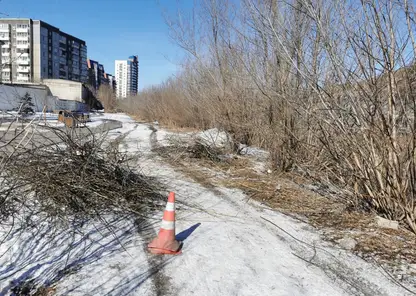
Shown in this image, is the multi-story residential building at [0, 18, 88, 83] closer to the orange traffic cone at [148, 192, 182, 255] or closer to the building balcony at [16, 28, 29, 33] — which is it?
the building balcony at [16, 28, 29, 33]

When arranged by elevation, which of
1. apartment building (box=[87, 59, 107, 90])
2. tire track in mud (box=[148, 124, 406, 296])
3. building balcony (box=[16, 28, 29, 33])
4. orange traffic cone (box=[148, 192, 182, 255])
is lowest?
tire track in mud (box=[148, 124, 406, 296])

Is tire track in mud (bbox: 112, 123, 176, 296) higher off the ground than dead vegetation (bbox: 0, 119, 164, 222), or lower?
lower

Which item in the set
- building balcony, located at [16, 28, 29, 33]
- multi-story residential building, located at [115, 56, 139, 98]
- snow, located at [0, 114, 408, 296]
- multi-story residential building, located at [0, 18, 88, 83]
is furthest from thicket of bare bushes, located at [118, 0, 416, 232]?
multi-story residential building, located at [115, 56, 139, 98]

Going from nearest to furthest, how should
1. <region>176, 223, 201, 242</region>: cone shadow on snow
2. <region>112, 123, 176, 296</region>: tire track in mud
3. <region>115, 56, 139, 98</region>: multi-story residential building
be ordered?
<region>112, 123, 176, 296</region>: tire track in mud < <region>176, 223, 201, 242</region>: cone shadow on snow < <region>115, 56, 139, 98</region>: multi-story residential building

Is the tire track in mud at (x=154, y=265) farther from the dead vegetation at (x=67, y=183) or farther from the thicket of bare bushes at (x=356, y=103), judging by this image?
the thicket of bare bushes at (x=356, y=103)

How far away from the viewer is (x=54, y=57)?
7625 cm

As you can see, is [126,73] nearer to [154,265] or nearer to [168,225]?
[168,225]

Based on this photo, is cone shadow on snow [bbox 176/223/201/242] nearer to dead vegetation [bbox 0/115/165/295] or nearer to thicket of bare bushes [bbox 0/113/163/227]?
dead vegetation [bbox 0/115/165/295]

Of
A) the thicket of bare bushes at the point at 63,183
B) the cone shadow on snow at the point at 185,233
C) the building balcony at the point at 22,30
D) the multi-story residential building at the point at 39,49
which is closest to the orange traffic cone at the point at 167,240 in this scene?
the cone shadow on snow at the point at 185,233

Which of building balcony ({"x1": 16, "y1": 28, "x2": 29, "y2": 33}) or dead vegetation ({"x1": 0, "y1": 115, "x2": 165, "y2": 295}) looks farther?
building balcony ({"x1": 16, "y1": 28, "x2": 29, "y2": 33})

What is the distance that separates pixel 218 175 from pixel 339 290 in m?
4.51

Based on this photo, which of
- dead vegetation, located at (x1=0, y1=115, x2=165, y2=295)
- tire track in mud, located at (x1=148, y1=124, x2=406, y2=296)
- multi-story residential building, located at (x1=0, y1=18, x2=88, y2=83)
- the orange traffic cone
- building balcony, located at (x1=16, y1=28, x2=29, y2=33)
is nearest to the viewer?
tire track in mud, located at (x1=148, y1=124, x2=406, y2=296)

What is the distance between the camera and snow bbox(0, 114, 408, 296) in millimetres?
2439

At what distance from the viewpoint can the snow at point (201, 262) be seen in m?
2.44
